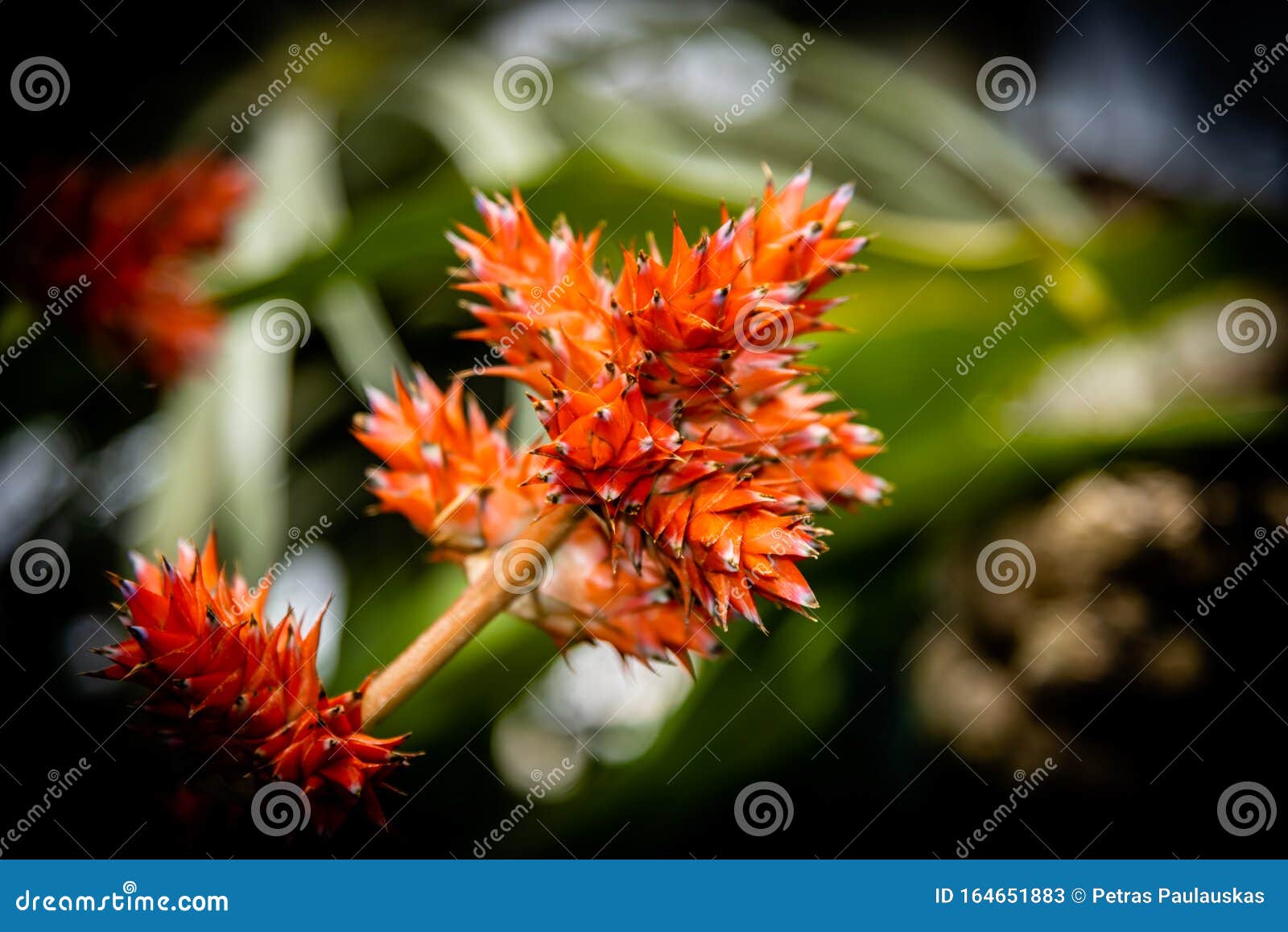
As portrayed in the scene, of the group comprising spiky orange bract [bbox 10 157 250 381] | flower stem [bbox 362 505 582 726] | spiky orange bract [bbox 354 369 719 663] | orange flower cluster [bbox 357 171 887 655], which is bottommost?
spiky orange bract [bbox 10 157 250 381]

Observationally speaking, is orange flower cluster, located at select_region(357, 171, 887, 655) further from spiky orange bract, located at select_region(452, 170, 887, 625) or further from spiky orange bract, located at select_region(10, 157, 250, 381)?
spiky orange bract, located at select_region(10, 157, 250, 381)

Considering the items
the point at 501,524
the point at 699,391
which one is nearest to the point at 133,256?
the point at 501,524

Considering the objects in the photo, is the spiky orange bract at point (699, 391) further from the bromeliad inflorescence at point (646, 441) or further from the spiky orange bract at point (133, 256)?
the spiky orange bract at point (133, 256)

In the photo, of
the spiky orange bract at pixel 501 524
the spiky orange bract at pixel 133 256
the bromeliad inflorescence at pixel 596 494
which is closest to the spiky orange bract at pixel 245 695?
the bromeliad inflorescence at pixel 596 494

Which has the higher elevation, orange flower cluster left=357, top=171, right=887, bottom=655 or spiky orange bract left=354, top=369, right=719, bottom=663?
orange flower cluster left=357, top=171, right=887, bottom=655

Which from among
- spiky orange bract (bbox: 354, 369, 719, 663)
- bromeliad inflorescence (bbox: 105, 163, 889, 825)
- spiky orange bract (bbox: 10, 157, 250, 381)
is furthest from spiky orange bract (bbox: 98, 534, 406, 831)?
spiky orange bract (bbox: 10, 157, 250, 381)

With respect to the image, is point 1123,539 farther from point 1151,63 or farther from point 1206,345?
point 1151,63

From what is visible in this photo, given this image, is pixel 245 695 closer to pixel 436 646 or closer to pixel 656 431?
pixel 436 646
